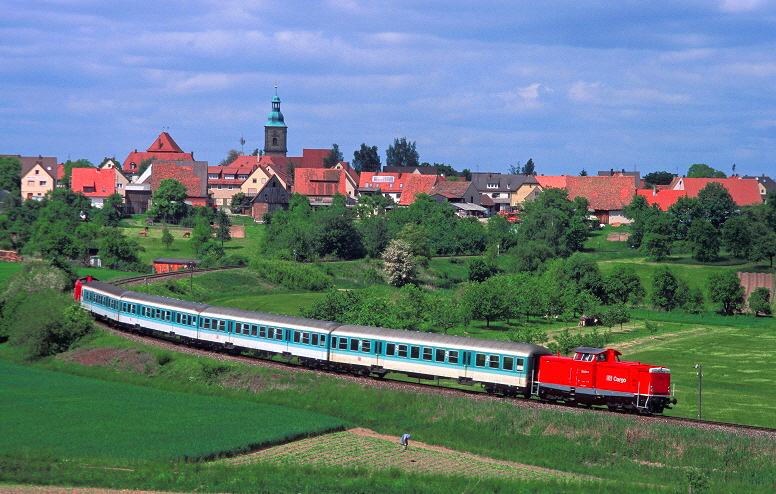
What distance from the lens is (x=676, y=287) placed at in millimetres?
87000

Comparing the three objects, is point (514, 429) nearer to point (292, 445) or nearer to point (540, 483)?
point (540, 483)

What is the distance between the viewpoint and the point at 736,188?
144 metres

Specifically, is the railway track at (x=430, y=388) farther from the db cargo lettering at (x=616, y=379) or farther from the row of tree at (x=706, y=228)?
the row of tree at (x=706, y=228)

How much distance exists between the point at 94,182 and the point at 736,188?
105 m

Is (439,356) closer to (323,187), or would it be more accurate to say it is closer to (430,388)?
(430,388)

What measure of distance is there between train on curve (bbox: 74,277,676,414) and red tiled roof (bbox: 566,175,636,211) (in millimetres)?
93992

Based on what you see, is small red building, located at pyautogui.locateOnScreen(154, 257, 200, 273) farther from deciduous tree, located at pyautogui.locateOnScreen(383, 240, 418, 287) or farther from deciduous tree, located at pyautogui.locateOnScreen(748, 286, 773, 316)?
deciduous tree, located at pyautogui.locateOnScreen(748, 286, 773, 316)

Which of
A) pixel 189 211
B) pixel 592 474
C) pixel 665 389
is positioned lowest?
pixel 592 474

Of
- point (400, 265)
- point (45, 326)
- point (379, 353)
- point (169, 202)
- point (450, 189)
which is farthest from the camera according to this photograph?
point (450, 189)

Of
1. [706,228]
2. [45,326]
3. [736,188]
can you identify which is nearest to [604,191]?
[736,188]

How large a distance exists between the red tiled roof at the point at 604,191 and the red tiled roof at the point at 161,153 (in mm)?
80468

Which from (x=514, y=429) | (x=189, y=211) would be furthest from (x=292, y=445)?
(x=189, y=211)

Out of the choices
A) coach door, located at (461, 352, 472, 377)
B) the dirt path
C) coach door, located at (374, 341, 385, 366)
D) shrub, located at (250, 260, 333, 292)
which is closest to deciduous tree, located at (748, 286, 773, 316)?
shrub, located at (250, 260, 333, 292)

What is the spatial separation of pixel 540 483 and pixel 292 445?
10409mm
